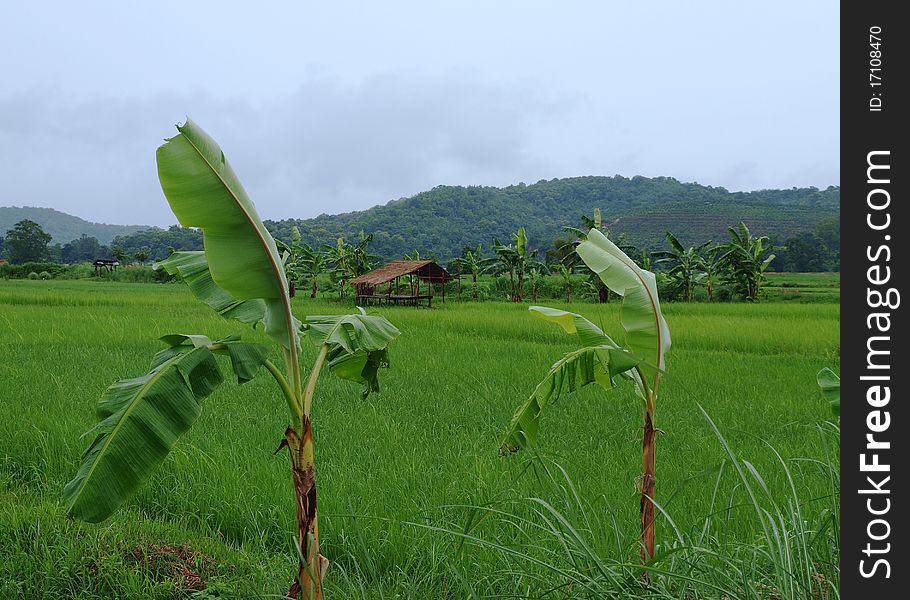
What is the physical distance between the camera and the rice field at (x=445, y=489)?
1.82m

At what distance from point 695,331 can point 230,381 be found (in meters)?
7.30

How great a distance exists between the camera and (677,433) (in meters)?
4.61

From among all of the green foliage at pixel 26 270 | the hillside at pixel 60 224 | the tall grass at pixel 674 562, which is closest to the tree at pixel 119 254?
the green foliage at pixel 26 270

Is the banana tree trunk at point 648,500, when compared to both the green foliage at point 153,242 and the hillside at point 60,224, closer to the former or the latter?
the green foliage at point 153,242

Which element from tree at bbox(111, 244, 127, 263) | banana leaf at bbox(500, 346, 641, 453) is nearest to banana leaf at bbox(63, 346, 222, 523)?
banana leaf at bbox(500, 346, 641, 453)

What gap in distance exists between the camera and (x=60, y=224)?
114 m

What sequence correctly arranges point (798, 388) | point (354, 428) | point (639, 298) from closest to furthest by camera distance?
point (639, 298) < point (354, 428) < point (798, 388)

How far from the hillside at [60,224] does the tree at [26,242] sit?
60413 mm

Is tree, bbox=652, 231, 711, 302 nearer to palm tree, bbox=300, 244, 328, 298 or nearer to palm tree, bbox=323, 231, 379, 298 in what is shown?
palm tree, bbox=323, 231, 379, 298

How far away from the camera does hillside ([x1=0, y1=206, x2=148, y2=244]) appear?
110m

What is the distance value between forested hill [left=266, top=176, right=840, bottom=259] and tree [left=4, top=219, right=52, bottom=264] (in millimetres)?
17640

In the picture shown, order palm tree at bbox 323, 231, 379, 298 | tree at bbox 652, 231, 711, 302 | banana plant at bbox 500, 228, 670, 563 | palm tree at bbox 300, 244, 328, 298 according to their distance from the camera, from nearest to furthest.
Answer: banana plant at bbox 500, 228, 670, 563 < tree at bbox 652, 231, 711, 302 < palm tree at bbox 300, 244, 328, 298 < palm tree at bbox 323, 231, 379, 298
